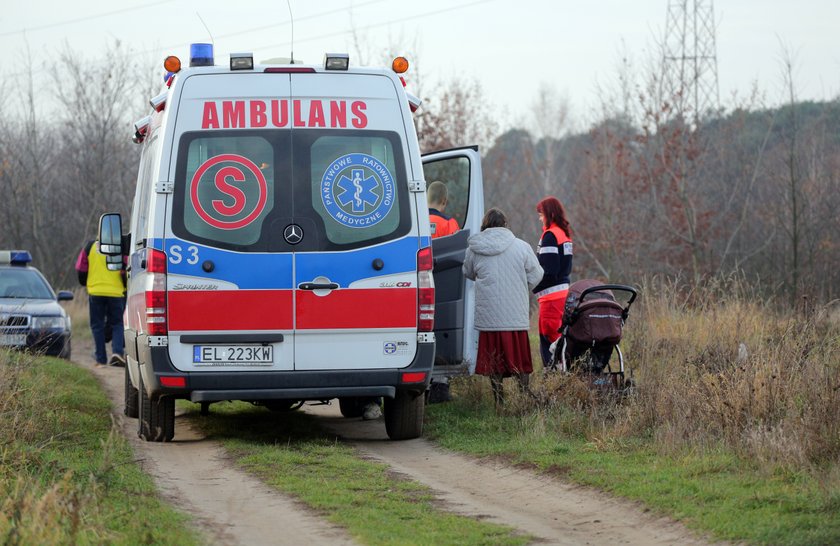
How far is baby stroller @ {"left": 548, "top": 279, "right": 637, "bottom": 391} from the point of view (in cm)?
948

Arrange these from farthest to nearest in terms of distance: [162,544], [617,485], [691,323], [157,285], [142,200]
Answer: [691,323] < [142,200] < [157,285] < [617,485] < [162,544]

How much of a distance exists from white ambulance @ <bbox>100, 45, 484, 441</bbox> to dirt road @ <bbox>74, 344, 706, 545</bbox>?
58 cm

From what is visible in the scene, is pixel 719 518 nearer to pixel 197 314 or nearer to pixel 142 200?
pixel 197 314

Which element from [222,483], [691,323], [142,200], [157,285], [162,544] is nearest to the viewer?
[162,544]

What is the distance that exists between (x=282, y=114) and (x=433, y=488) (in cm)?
295

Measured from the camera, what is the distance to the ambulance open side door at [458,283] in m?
10.3

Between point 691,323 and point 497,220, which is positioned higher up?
point 497,220

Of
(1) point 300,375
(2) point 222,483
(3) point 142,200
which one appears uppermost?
(3) point 142,200

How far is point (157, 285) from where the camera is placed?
826 centimetres

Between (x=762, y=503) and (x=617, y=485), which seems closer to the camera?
(x=762, y=503)

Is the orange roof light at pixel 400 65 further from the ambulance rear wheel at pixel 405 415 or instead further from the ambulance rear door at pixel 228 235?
the ambulance rear wheel at pixel 405 415

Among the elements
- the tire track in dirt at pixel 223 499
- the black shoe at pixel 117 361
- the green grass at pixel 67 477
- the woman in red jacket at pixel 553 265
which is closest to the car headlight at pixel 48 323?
the black shoe at pixel 117 361

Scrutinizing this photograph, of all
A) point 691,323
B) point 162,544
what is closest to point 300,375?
point 162,544

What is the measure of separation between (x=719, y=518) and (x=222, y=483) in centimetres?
307
